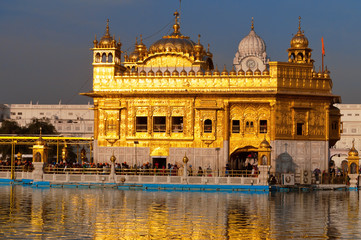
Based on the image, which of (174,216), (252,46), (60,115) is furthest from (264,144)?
(60,115)

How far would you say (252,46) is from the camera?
9562 centimetres

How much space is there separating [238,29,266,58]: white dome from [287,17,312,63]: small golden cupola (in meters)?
49.7

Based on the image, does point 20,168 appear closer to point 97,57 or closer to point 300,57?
point 97,57

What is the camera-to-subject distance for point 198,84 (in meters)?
42.8

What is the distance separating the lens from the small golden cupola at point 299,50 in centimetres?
4469

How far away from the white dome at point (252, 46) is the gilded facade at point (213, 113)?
5047 cm

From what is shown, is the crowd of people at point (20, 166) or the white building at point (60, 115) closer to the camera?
the crowd of people at point (20, 166)

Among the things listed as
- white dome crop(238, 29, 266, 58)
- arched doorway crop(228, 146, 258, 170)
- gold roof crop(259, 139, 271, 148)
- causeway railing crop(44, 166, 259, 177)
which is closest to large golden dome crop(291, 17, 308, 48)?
arched doorway crop(228, 146, 258, 170)

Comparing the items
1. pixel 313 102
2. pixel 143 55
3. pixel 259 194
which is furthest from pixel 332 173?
pixel 143 55

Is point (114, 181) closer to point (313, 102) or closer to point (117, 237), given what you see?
point (313, 102)

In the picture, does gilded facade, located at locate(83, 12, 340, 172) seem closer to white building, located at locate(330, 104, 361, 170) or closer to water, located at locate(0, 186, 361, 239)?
water, located at locate(0, 186, 361, 239)

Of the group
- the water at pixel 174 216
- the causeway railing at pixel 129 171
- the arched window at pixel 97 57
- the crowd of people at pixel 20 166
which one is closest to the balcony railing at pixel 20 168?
the crowd of people at pixel 20 166

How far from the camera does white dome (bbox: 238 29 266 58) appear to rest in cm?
9500

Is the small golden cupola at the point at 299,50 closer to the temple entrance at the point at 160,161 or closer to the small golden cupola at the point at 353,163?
the small golden cupola at the point at 353,163
